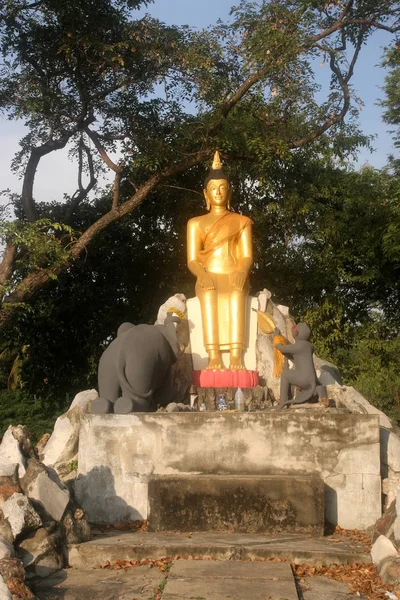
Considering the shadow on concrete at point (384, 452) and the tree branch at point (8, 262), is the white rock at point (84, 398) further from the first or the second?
the shadow on concrete at point (384, 452)

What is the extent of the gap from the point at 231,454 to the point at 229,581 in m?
1.72

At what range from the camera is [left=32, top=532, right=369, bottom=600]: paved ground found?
4.42m

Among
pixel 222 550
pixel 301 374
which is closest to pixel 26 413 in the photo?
pixel 301 374

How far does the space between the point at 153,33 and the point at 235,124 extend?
179cm

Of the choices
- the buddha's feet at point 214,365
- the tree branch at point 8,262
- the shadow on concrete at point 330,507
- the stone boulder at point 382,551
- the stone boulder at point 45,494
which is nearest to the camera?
the stone boulder at point 382,551

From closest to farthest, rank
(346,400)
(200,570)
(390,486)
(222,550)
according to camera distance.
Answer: (200,570)
(222,550)
(390,486)
(346,400)

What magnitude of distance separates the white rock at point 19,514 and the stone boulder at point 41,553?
3.2 inches

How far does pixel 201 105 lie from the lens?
11586 mm

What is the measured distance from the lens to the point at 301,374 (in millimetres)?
7320

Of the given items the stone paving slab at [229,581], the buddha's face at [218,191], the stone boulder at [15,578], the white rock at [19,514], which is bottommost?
the stone paving slab at [229,581]

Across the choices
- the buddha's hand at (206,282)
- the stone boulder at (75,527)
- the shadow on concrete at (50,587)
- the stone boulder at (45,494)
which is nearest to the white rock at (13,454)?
the stone boulder at (45,494)

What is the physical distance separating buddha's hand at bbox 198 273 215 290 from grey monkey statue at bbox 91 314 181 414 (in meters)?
1.59

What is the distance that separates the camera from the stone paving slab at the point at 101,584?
14.5 ft

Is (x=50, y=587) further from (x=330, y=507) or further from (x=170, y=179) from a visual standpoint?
(x=170, y=179)
